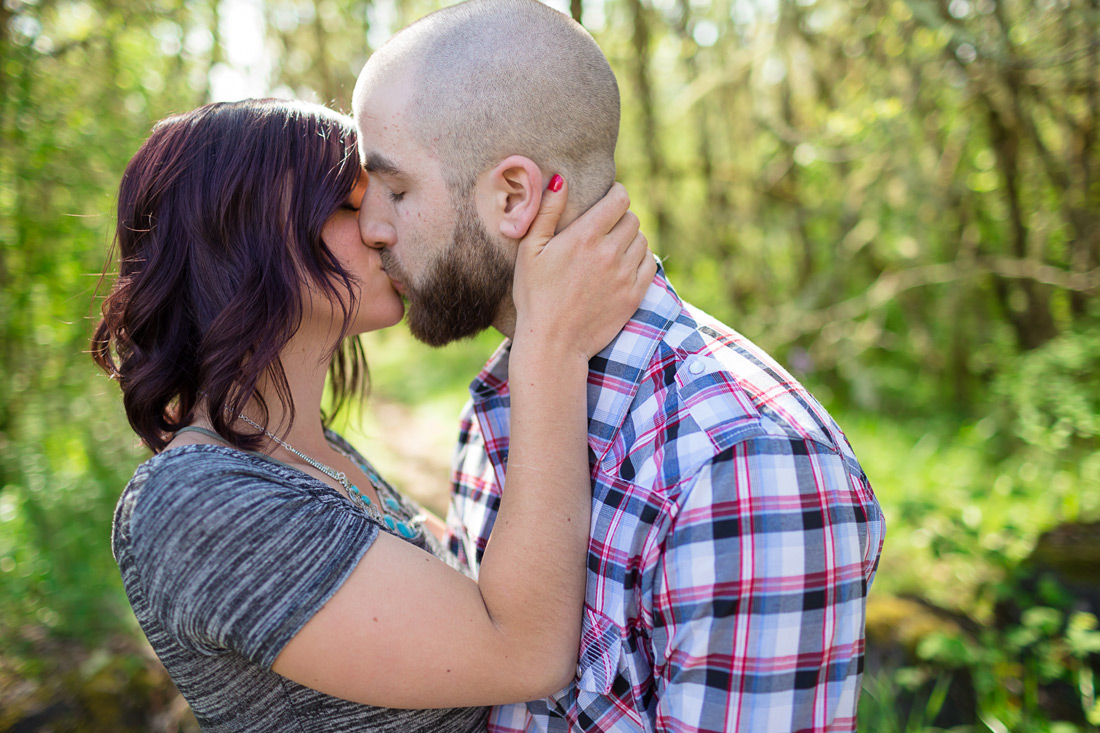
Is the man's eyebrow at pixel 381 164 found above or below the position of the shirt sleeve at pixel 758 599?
above

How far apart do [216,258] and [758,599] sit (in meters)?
1.30

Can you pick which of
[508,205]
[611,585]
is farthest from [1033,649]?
[508,205]

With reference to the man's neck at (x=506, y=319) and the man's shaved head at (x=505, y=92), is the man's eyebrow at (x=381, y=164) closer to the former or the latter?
the man's shaved head at (x=505, y=92)

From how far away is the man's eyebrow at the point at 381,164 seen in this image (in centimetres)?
163

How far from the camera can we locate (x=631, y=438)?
53.6 inches

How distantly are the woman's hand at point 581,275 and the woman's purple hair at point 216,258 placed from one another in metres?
0.48

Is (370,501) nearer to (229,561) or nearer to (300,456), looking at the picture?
(300,456)

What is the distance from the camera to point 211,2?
4723 millimetres

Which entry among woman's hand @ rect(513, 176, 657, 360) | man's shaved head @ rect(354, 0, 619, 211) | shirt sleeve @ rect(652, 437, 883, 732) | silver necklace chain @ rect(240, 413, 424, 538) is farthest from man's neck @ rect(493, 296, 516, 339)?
shirt sleeve @ rect(652, 437, 883, 732)

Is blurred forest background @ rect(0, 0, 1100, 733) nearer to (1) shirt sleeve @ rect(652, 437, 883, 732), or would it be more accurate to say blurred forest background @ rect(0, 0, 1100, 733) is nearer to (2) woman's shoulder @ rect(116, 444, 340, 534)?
(2) woman's shoulder @ rect(116, 444, 340, 534)

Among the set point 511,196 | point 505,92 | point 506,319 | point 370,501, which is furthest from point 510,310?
point 370,501

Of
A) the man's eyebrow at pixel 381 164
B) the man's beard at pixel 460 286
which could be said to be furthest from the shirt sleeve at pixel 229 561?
the man's eyebrow at pixel 381 164

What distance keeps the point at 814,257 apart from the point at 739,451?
6.48 m

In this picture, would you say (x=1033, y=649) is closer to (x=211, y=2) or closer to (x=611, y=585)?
(x=611, y=585)
